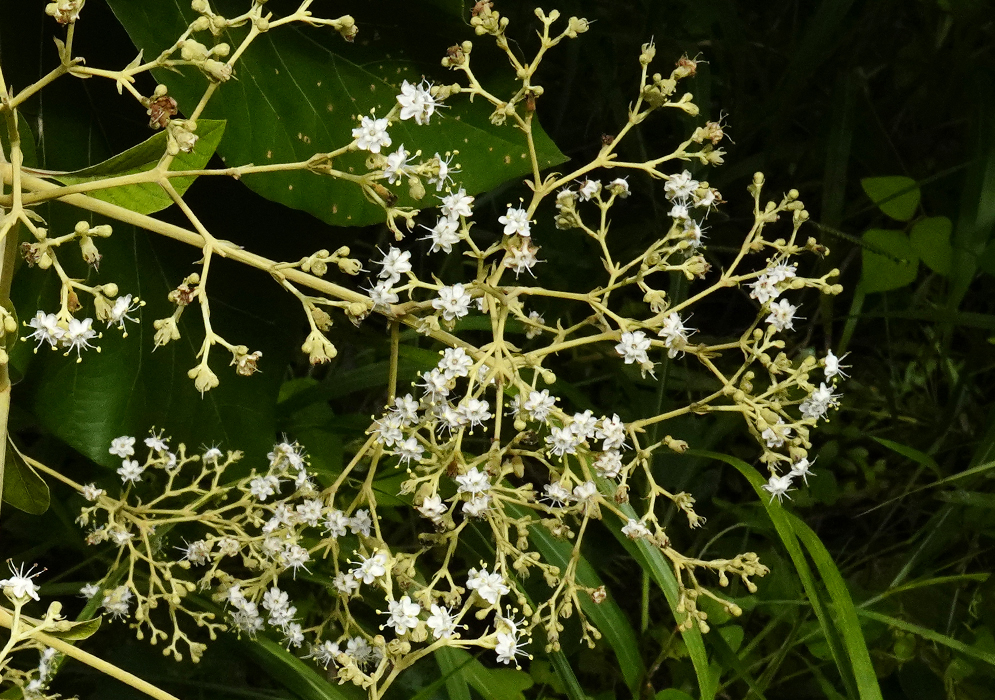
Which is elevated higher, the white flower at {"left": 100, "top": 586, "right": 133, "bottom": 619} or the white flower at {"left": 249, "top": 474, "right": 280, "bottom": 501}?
the white flower at {"left": 249, "top": 474, "right": 280, "bottom": 501}


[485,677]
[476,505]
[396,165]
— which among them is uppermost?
[396,165]

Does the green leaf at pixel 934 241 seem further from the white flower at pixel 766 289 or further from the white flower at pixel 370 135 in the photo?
the white flower at pixel 370 135

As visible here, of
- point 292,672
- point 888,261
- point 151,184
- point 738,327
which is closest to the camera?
point 151,184

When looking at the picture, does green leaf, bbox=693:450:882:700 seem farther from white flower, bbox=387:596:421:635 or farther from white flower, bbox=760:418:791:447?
white flower, bbox=387:596:421:635

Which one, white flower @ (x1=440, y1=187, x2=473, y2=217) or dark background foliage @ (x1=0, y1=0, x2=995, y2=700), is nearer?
white flower @ (x1=440, y1=187, x2=473, y2=217)

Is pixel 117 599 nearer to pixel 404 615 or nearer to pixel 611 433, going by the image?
pixel 404 615

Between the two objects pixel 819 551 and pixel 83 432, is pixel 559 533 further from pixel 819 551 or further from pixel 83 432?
pixel 83 432

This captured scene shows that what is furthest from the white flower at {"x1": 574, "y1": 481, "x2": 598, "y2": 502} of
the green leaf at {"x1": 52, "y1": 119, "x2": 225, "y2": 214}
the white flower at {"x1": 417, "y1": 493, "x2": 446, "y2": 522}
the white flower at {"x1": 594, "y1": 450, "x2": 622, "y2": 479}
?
the green leaf at {"x1": 52, "y1": 119, "x2": 225, "y2": 214}

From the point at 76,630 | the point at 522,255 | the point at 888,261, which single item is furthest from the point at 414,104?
the point at 888,261
